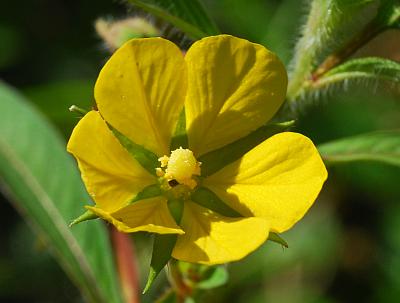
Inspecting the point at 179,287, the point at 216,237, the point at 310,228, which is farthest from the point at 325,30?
the point at 310,228

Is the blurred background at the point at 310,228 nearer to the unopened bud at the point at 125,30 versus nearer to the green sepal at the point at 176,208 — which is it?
the unopened bud at the point at 125,30

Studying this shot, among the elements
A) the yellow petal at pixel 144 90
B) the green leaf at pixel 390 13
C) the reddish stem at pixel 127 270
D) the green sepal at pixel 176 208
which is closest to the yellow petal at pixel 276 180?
the green sepal at pixel 176 208

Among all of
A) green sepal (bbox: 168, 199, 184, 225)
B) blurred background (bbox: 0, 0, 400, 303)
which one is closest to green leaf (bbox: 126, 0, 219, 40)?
green sepal (bbox: 168, 199, 184, 225)

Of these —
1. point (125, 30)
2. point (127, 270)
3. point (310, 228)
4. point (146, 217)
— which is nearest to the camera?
point (146, 217)

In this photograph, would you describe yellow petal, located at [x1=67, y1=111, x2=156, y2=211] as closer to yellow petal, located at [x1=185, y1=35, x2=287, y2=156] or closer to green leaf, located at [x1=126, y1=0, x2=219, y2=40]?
yellow petal, located at [x1=185, y1=35, x2=287, y2=156]

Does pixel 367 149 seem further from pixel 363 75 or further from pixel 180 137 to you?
pixel 180 137

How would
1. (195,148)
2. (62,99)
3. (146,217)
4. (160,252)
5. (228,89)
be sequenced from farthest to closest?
(62,99)
(195,148)
(228,89)
(146,217)
(160,252)

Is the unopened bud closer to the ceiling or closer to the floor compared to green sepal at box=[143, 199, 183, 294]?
closer to the ceiling
